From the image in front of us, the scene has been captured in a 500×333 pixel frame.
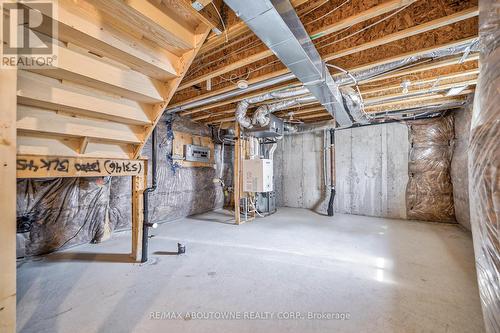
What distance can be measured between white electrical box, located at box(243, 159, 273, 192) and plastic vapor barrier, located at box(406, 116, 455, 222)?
290 centimetres

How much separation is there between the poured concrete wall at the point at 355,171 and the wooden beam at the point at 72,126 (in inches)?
161

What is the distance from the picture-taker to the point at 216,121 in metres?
4.87

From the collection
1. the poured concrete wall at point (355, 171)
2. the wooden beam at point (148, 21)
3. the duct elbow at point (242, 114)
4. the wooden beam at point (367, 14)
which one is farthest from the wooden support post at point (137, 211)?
the poured concrete wall at point (355, 171)

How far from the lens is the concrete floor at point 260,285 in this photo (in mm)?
1431

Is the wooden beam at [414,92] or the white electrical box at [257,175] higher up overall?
the wooden beam at [414,92]

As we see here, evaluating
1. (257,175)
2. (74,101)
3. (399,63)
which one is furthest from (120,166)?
(399,63)

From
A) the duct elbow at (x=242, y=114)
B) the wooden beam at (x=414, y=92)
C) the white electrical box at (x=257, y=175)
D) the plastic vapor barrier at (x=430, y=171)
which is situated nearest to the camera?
the wooden beam at (x=414, y=92)

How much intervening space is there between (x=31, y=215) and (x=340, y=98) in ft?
13.6

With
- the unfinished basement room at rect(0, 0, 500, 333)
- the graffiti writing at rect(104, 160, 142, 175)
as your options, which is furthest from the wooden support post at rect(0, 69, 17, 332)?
the graffiti writing at rect(104, 160, 142, 175)

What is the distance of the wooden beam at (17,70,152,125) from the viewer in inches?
52.0

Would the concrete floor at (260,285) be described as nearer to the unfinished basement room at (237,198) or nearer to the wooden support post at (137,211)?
the unfinished basement room at (237,198)

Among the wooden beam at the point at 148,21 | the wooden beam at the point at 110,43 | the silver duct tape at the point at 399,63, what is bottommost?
the wooden beam at the point at 110,43

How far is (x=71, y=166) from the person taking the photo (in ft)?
5.93

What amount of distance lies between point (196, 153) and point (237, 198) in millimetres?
1487
